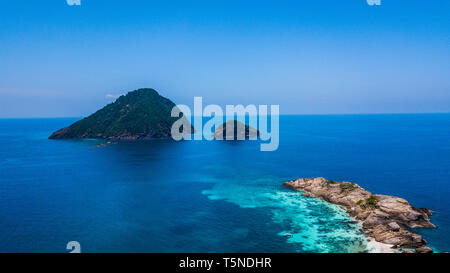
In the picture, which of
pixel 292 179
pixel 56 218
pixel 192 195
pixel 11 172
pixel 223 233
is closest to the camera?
pixel 223 233

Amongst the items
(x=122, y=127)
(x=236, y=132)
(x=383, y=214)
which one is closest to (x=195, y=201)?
(x=383, y=214)

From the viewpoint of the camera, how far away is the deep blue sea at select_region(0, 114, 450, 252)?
128 feet

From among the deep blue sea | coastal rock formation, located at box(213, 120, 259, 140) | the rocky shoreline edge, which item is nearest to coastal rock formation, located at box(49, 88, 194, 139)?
coastal rock formation, located at box(213, 120, 259, 140)

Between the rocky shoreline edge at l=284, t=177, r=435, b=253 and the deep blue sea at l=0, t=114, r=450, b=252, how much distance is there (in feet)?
8.40

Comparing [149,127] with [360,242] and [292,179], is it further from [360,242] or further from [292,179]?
[360,242]

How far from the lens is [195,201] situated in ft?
191

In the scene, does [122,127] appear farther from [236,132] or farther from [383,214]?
[383,214]

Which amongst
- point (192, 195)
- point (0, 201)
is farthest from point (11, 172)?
point (192, 195)

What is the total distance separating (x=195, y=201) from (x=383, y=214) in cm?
3786

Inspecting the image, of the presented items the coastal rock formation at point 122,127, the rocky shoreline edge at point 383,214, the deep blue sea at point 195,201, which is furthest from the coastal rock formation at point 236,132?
the rocky shoreline edge at point 383,214

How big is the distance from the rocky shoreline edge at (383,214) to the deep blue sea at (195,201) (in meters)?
2.56
